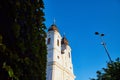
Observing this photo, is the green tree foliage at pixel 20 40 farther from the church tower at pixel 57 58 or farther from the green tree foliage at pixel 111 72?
the church tower at pixel 57 58

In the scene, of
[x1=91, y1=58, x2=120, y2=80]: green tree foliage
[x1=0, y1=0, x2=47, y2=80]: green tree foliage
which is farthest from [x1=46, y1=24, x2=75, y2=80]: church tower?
[x1=0, y1=0, x2=47, y2=80]: green tree foliage

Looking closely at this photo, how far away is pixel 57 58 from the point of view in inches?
2014

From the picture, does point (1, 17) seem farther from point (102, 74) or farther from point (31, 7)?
point (102, 74)

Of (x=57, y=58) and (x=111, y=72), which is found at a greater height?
(x=57, y=58)

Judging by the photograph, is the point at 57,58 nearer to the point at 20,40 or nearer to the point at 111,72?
the point at 111,72

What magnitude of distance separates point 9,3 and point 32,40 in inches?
77.4

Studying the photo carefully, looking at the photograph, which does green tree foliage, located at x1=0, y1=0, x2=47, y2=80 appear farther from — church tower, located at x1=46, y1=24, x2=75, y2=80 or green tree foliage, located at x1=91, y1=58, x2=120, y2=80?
church tower, located at x1=46, y1=24, x2=75, y2=80

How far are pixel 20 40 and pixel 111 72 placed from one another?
13.1m

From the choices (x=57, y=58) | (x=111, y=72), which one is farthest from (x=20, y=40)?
(x=57, y=58)

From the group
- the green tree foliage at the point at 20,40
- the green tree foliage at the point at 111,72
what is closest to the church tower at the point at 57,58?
the green tree foliage at the point at 111,72

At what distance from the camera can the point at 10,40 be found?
5.90 m

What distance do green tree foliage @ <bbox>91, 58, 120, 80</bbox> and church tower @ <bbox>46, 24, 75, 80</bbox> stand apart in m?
27.3

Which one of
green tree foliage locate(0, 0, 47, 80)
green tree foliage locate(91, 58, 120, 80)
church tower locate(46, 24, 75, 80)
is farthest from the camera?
church tower locate(46, 24, 75, 80)

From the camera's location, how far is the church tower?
1865 inches
